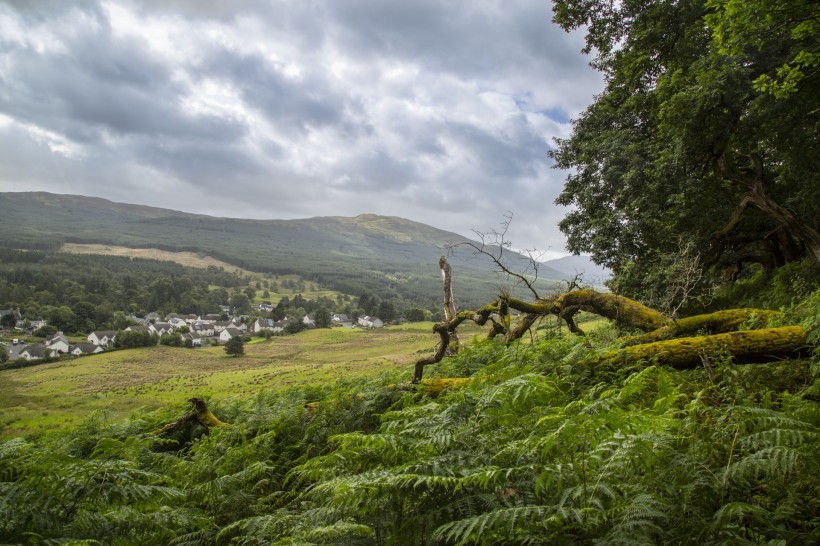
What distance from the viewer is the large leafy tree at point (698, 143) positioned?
1140 centimetres

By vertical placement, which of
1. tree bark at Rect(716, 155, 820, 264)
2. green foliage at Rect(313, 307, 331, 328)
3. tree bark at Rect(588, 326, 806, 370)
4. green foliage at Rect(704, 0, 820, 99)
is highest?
green foliage at Rect(704, 0, 820, 99)

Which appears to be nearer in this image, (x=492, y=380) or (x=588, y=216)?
(x=492, y=380)

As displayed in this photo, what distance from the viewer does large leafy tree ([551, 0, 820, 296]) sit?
1140cm

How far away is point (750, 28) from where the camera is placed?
9.80 metres

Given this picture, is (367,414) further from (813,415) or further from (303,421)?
(813,415)

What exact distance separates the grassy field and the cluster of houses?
1876 centimetres

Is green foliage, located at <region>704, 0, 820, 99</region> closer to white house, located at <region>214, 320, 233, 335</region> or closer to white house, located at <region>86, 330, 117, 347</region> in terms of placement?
white house, located at <region>86, 330, 117, 347</region>

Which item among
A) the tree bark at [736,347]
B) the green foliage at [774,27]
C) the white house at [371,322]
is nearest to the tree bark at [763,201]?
the green foliage at [774,27]

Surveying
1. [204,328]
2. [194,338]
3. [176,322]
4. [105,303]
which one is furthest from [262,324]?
[105,303]

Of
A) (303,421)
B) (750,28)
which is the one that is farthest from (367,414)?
(750,28)

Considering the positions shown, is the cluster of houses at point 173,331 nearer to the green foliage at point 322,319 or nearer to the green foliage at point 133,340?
the green foliage at point 133,340

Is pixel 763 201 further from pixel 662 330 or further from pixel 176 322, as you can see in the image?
pixel 176 322

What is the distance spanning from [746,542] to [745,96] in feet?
43.9

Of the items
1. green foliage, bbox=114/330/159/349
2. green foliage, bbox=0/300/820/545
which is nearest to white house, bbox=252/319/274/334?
green foliage, bbox=114/330/159/349
